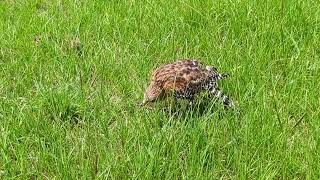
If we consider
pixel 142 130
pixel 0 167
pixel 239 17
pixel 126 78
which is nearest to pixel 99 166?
pixel 142 130

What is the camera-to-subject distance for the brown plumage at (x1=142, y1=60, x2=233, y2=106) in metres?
4.08

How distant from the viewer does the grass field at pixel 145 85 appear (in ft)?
12.0

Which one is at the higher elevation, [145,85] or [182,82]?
[182,82]

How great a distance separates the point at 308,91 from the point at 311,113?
0.23 meters

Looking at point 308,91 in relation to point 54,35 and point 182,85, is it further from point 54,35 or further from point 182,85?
point 54,35

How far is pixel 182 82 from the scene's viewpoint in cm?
408

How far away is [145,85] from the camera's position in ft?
15.4

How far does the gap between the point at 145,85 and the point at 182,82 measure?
2.21 feet

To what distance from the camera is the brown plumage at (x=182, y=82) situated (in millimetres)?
4082

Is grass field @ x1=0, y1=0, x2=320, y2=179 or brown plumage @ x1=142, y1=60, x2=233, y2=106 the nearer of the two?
grass field @ x1=0, y1=0, x2=320, y2=179

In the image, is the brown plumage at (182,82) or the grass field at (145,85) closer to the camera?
the grass field at (145,85)

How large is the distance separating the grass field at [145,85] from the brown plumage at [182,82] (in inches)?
4.3

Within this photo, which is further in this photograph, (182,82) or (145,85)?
(145,85)

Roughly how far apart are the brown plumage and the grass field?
110 mm
